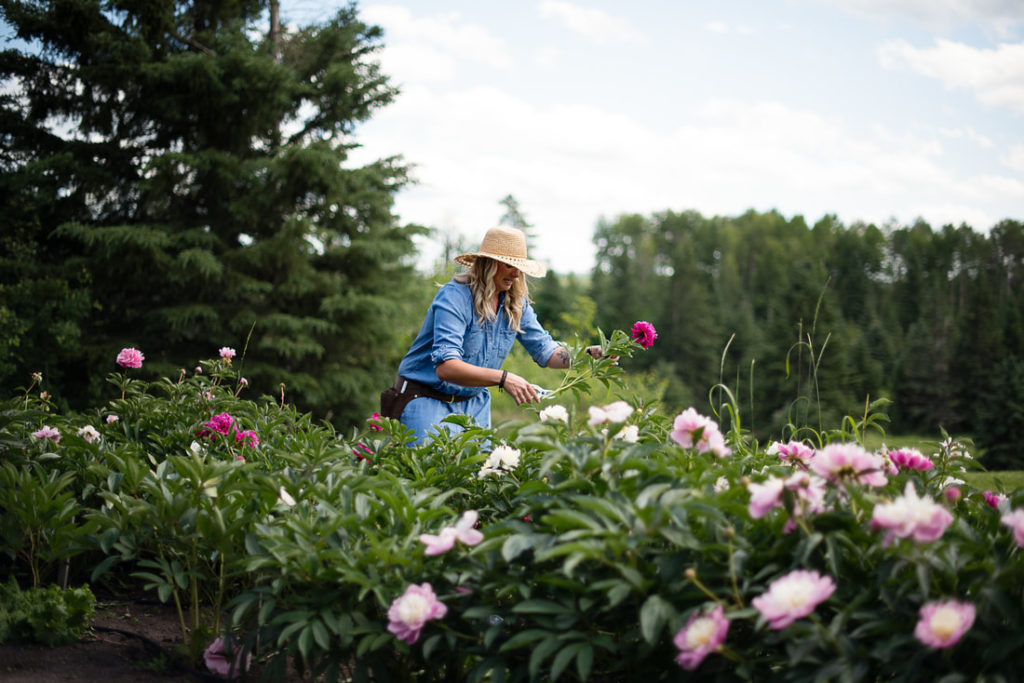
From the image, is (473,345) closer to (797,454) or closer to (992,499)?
(797,454)

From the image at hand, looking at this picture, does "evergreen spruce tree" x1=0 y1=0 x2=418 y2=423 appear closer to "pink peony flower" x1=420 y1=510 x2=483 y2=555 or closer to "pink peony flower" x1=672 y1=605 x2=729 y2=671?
"pink peony flower" x1=420 y1=510 x2=483 y2=555

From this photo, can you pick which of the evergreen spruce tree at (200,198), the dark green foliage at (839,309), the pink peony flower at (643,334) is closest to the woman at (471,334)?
the pink peony flower at (643,334)

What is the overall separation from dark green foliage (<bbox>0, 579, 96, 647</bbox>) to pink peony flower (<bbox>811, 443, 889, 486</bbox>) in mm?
2084

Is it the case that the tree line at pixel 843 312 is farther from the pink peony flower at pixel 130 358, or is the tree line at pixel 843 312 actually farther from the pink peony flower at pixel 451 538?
the pink peony flower at pixel 451 538

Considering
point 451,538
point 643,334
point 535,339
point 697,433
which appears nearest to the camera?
point 451,538

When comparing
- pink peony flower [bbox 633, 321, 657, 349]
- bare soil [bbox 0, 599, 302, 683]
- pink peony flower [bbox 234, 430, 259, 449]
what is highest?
pink peony flower [bbox 633, 321, 657, 349]

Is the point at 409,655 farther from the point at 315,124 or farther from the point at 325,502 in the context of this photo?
the point at 315,124

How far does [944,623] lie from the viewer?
3.64ft

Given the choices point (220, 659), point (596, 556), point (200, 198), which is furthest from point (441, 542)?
point (200, 198)

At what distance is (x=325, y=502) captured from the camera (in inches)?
66.2

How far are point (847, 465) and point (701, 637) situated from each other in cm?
45

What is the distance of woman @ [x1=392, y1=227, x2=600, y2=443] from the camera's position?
300 centimetres

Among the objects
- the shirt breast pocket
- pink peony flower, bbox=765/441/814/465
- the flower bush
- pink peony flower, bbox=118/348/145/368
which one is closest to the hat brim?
the shirt breast pocket

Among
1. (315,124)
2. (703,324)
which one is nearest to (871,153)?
(703,324)
